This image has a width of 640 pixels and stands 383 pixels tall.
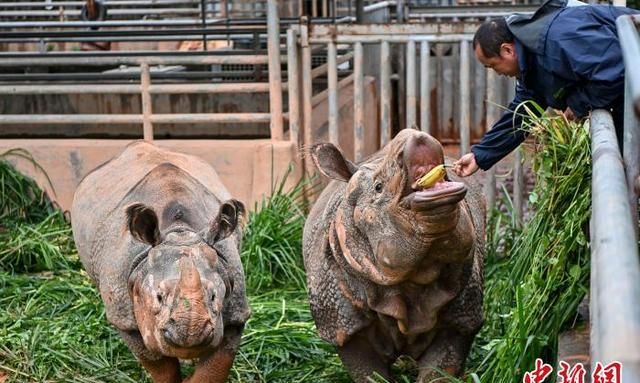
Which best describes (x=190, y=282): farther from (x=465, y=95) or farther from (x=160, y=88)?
(x=160, y=88)

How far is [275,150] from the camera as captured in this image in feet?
30.5

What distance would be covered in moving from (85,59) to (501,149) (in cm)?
531

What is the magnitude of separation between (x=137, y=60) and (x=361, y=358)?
4.83 meters

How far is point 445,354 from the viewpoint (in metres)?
5.51

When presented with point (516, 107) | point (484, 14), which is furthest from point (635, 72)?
point (484, 14)

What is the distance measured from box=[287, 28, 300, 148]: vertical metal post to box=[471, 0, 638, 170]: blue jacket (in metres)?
3.75

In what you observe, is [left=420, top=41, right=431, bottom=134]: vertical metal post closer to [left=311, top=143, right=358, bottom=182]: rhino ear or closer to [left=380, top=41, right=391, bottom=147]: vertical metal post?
[left=380, top=41, right=391, bottom=147]: vertical metal post

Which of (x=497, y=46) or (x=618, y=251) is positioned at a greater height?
(x=497, y=46)

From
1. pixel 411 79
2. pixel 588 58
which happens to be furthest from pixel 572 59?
pixel 411 79

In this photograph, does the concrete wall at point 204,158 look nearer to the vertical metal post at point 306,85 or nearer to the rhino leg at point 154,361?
the vertical metal post at point 306,85

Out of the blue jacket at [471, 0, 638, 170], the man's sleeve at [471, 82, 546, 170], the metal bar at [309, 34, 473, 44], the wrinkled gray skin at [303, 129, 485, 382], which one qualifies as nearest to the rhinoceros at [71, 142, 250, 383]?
the wrinkled gray skin at [303, 129, 485, 382]

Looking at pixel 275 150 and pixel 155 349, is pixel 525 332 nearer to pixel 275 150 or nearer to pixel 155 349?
pixel 155 349

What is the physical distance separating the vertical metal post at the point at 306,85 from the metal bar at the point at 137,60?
40cm

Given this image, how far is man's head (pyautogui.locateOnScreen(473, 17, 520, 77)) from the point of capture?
5.39m
